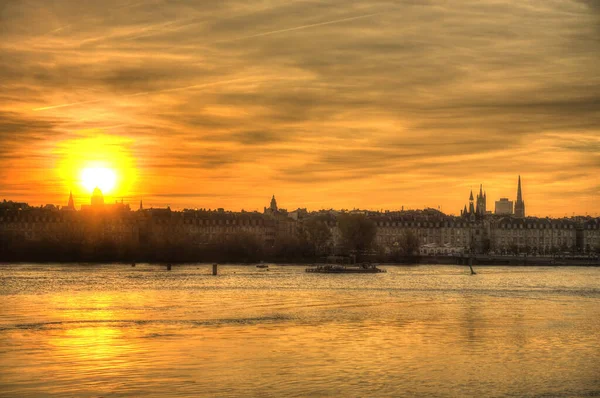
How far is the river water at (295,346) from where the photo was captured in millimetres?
27328

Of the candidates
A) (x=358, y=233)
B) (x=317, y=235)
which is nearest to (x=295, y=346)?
(x=358, y=233)

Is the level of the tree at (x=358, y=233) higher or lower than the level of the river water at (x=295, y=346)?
higher

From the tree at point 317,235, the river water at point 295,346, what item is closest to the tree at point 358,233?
the tree at point 317,235

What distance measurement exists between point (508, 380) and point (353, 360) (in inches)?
209

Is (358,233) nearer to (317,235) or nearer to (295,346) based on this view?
(317,235)

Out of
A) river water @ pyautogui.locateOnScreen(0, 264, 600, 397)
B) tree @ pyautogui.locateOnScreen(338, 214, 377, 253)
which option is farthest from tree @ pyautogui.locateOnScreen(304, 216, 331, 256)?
river water @ pyautogui.locateOnScreen(0, 264, 600, 397)

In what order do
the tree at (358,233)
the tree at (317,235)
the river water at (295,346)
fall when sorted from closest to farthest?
the river water at (295,346)
the tree at (358,233)
the tree at (317,235)

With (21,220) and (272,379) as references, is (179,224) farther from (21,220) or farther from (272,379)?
(272,379)

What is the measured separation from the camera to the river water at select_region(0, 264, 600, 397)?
27.3 metres

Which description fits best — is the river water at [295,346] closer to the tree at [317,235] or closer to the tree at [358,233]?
the tree at [358,233]

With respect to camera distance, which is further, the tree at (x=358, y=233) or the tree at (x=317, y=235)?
the tree at (x=317, y=235)

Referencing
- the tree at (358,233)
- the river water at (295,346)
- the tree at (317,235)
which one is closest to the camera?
the river water at (295,346)

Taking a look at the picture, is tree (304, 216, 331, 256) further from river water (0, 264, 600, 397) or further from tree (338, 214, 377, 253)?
river water (0, 264, 600, 397)

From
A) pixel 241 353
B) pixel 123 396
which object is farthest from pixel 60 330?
pixel 123 396
